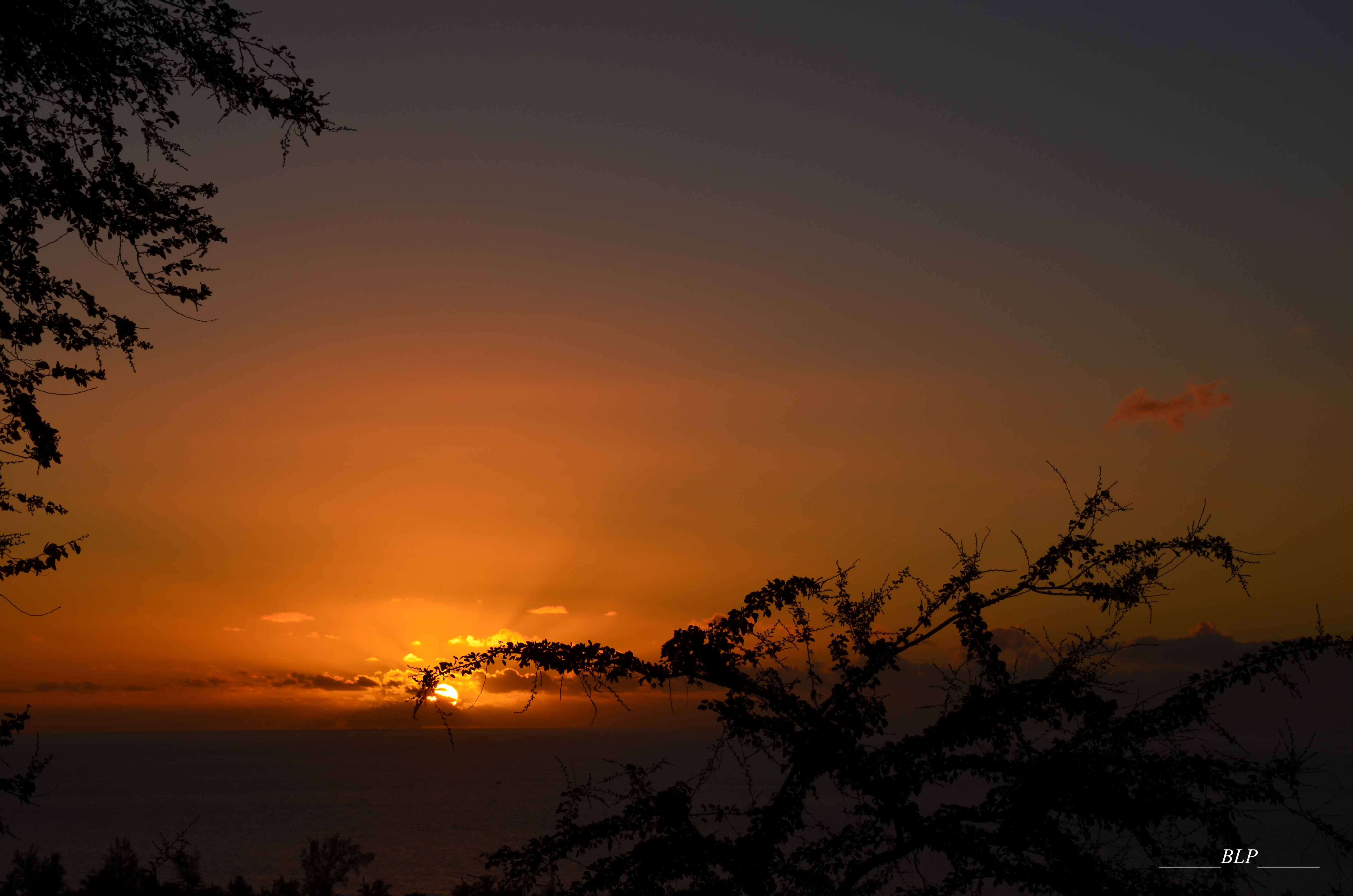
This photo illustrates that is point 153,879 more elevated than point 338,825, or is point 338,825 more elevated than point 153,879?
point 153,879

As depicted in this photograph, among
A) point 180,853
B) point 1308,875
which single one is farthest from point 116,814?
point 1308,875

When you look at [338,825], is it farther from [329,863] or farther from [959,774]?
[959,774]

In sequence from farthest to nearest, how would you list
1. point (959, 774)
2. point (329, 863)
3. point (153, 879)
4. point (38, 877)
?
point (329, 863)
point (38, 877)
point (153, 879)
point (959, 774)

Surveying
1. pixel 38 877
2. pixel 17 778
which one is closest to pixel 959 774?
pixel 17 778

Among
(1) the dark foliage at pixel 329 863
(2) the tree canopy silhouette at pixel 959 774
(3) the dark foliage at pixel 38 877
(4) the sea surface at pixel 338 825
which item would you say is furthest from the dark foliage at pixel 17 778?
(4) the sea surface at pixel 338 825

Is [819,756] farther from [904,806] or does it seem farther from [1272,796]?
[1272,796]

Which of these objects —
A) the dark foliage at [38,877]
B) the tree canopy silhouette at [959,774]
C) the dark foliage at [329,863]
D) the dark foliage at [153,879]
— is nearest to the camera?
the tree canopy silhouette at [959,774]

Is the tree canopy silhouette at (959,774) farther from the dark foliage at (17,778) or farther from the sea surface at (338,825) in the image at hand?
the sea surface at (338,825)

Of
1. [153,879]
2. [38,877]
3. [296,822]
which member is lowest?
[296,822]

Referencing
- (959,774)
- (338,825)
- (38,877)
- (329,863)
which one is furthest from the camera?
(338,825)

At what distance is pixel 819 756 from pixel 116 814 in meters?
173

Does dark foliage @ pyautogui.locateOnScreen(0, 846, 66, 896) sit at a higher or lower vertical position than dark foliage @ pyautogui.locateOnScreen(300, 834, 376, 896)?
higher

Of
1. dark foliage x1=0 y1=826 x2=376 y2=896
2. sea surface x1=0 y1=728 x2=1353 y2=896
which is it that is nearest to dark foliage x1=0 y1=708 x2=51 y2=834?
dark foliage x1=0 y1=826 x2=376 y2=896

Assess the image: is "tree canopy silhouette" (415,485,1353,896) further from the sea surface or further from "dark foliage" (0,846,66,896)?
the sea surface
